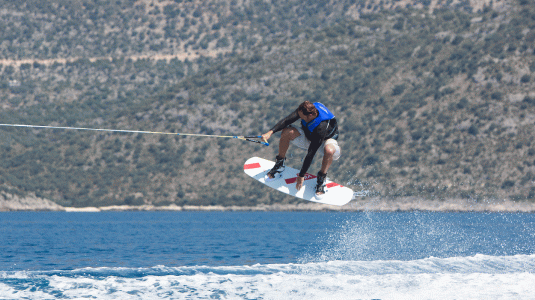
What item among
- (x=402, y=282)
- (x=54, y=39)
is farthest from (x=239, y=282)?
(x=54, y=39)

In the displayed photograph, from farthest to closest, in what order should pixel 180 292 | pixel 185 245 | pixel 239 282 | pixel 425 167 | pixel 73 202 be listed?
pixel 73 202 → pixel 425 167 → pixel 185 245 → pixel 239 282 → pixel 180 292

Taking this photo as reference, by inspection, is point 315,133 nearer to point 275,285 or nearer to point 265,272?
point 275,285

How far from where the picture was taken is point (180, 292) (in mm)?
21188

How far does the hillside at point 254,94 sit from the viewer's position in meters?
81.1

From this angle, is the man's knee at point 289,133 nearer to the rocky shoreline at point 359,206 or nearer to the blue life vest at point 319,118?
the blue life vest at point 319,118

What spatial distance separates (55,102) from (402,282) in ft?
316

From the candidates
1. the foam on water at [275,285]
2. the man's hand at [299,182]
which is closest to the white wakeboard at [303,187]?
the man's hand at [299,182]

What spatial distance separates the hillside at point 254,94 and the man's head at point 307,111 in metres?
61.5

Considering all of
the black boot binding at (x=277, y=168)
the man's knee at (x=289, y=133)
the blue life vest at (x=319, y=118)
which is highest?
the blue life vest at (x=319, y=118)

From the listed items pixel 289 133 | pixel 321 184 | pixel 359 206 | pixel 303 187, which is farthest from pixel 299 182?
pixel 359 206

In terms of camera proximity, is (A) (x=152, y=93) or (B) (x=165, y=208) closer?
(B) (x=165, y=208)

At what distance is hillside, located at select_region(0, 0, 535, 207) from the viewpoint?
81.1 m

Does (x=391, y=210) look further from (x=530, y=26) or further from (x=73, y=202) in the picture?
(x=73, y=202)

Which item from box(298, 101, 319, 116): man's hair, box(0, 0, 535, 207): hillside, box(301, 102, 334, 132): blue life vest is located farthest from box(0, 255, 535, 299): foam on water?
box(0, 0, 535, 207): hillside
